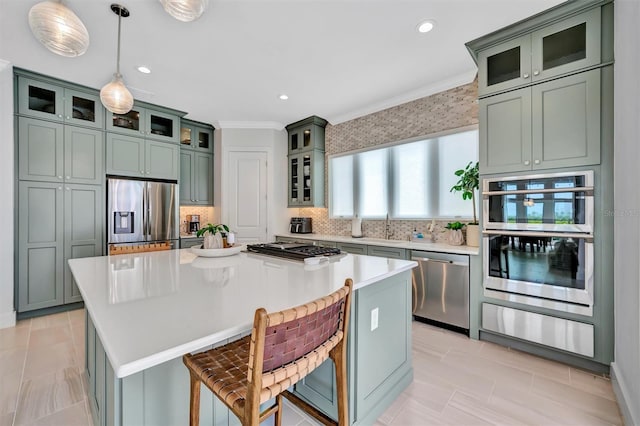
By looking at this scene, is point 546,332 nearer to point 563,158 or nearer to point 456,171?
point 563,158

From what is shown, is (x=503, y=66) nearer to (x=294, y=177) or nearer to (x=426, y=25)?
(x=426, y=25)

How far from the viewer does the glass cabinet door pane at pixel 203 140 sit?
16.3ft

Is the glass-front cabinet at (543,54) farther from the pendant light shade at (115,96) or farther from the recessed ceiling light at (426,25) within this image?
the pendant light shade at (115,96)

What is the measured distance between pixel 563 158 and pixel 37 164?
531 cm

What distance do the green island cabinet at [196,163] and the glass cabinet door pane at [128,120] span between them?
0.79 meters

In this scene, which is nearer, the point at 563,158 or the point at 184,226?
the point at 563,158

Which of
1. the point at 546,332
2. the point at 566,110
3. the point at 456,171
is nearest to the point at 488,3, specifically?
the point at 566,110

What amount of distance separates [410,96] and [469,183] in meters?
1.45

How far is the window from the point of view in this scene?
11.0 feet

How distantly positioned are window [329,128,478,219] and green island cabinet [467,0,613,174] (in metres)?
Answer: 0.67

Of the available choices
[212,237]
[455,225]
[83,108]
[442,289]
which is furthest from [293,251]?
[83,108]

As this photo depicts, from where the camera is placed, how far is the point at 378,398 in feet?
5.53

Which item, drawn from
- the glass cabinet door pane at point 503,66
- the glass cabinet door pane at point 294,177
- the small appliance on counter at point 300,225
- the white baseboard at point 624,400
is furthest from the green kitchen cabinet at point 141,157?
the white baseboard at point 624,400

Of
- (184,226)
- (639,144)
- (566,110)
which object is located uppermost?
(566,110)
